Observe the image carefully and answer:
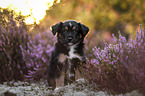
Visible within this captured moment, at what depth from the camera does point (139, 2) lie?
27.3 ft

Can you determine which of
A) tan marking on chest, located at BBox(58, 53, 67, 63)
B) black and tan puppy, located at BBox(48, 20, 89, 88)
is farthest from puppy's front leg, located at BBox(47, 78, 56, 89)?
tan marking on chest, located at BBox(58, 53, 67, 63)

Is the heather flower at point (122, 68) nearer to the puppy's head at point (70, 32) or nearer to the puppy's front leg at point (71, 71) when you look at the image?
the puppy's front leg at point (71, 71)

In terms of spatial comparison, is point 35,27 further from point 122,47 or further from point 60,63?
point 122,47

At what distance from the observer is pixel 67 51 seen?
16.0 ft

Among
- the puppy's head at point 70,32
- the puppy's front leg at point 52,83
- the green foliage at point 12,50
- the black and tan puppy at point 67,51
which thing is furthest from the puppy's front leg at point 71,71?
the green foliage at point 12,50

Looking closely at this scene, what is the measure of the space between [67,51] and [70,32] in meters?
0.45

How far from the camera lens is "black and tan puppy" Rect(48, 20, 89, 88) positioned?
4.75 m

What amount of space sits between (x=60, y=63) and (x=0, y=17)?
11.3 feet

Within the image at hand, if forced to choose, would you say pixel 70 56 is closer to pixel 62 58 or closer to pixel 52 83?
pixel 62 58

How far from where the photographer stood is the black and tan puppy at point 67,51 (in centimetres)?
475

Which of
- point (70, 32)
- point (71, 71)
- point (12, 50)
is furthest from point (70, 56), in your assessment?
point (12, 50)

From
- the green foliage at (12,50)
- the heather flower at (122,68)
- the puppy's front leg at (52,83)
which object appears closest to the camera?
the heather flower at (122,68)

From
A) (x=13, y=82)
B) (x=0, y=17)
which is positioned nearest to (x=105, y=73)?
(x=13, y=82)

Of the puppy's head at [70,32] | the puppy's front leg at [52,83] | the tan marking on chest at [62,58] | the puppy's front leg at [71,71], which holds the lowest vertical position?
the puppy's front leg at [52,83]
